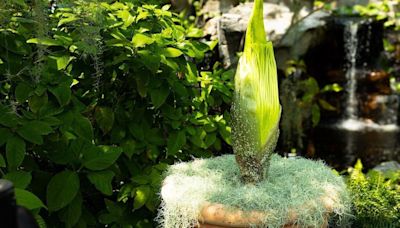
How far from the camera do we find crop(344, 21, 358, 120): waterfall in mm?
7094

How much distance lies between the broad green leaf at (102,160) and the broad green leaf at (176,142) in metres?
0.42

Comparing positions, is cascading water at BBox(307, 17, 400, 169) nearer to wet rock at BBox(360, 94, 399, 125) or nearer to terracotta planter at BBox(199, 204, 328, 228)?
wet rock at BBox(360, 94, 399, 125)

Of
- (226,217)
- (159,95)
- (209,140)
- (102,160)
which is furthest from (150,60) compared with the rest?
(226,217)

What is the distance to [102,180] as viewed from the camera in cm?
250

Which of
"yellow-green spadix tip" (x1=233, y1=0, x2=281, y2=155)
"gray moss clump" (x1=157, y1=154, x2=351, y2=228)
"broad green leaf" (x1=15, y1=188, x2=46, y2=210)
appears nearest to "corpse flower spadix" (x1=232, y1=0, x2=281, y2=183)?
"yellow-green spadix tip" (x1=233, y1=0, x2=281, y2=155)

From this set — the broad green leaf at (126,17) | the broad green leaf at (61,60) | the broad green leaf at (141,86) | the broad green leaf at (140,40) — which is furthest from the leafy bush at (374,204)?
the broad green leaf at (61,60)

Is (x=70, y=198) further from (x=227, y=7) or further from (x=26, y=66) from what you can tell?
(x=227, y=7)

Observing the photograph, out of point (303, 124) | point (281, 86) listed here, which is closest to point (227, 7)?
point (281, 86)

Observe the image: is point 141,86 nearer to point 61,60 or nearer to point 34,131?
point 61,60

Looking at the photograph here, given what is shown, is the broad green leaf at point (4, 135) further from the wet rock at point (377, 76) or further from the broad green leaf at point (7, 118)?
the wet rock at point (377, 76)

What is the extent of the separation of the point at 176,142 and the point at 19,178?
876mm

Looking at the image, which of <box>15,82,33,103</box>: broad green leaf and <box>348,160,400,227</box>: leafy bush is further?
<box>348,160,400,227</box>: leafy bush

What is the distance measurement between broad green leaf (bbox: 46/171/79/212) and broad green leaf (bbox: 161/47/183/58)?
0.73 m

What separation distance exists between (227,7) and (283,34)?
649 millimetres
